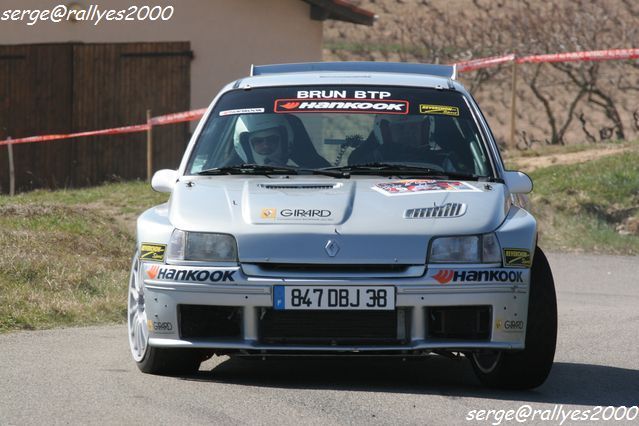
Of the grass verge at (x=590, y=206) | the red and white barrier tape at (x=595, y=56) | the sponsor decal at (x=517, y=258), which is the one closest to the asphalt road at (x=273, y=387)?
the sponsor decal at (x=517, y=258)

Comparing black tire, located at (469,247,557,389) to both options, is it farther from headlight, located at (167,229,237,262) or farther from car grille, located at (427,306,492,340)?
headlight, located at (167,229,237,262)

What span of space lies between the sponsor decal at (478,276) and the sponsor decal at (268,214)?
82 cm

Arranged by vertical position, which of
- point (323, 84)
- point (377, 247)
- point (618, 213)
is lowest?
point (618, 213)

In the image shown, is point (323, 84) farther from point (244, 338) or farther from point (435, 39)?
point (435, 39)

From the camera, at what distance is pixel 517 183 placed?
7094 mm

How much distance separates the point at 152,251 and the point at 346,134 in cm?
173

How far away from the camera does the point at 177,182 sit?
720 cm

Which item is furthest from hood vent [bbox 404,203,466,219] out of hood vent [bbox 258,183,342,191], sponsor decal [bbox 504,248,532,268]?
hood vent [bbox 258,183,342,191]

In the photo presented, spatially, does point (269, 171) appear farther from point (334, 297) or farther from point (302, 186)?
point (334, 297)

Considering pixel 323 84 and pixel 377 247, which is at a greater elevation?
pixel 323 84

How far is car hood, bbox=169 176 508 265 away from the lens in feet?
20.5

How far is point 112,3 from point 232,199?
48.2 feet

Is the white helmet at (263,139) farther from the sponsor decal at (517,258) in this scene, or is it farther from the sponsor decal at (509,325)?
the sponsor decal at (509,325)

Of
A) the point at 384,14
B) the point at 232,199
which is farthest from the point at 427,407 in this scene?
the point at 384,14
